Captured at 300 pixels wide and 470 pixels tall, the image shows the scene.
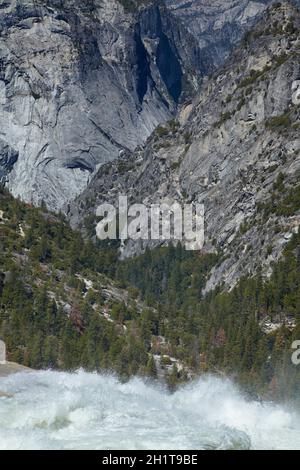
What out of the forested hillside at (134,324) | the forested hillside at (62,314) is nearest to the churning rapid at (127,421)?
the forested hillside at (134,324)

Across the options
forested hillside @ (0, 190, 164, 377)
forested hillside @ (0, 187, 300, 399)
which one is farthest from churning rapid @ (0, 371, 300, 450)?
forested hillside @ (0, 190, 164, 377)

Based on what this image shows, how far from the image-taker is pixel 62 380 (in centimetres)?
7925

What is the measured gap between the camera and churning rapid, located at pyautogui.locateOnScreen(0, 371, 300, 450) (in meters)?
60.2

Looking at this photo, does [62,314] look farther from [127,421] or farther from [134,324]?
[127,421]

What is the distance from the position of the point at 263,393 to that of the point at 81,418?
65265 millimetres

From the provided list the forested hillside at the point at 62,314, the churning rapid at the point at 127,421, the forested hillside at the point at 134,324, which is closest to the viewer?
the churning rapid at the point at 127,421

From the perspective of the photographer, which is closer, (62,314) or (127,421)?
(127,421)

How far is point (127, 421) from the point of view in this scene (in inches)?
2542

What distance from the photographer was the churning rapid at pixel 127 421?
6016 cm

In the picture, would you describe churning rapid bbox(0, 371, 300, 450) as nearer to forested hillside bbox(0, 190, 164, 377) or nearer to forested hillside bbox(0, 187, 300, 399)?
forested hillside bbox(0, 187, 300, 399)

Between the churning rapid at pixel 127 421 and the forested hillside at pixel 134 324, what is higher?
the forested hillside at pixel 134 324

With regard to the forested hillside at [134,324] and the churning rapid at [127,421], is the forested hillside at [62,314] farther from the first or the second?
the churning rapid at [127,421]

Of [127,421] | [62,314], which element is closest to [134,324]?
[62,314]
